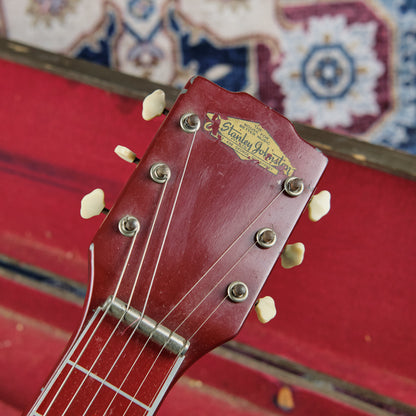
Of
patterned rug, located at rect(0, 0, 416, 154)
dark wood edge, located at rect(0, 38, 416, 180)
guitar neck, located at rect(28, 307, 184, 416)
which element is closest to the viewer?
guitar neck, located at rect(28, 307, 184, 416)

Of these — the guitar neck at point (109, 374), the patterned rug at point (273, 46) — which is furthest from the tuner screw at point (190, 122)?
the patterned rug at point (273, 46)

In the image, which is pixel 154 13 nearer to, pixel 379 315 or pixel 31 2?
pixel 31 2

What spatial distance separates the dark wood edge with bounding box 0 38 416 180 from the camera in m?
0.72

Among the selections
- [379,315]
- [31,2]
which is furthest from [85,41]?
[379,315]

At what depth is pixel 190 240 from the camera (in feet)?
1.68

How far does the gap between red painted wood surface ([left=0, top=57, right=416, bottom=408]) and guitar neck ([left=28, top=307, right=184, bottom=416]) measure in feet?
1.12

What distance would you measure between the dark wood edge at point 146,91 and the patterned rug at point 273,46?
0.30 metres

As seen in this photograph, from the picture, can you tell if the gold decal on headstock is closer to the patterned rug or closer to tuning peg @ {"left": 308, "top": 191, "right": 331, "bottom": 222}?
tuning peg @ {"left": 308, "top": 191, "right": 331, "bottom": 222}

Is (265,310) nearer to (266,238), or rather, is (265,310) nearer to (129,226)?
(266,238)

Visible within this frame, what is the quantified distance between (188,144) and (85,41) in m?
0.71

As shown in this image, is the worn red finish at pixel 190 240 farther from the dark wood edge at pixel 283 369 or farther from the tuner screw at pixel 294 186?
the dark wood edge at pixel 283 369

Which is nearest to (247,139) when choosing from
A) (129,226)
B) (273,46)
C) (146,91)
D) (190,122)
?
(190,122)

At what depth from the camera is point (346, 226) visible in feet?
2.48

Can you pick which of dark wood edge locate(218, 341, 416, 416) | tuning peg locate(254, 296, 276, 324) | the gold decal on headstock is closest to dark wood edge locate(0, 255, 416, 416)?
dark wood edge locate(218, 341, 416, 416)
